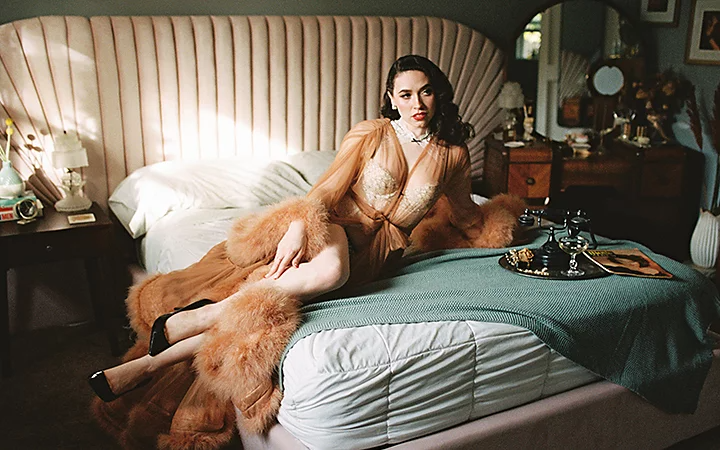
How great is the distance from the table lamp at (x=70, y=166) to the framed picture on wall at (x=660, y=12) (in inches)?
137

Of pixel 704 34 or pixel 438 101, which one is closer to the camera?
pixel 438 101

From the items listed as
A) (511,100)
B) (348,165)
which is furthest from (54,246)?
(511,100)

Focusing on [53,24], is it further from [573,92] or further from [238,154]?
[573,92]

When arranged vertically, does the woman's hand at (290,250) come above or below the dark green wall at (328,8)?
below

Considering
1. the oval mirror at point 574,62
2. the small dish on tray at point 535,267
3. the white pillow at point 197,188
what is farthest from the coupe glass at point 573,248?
the oval mirror at point 574,62

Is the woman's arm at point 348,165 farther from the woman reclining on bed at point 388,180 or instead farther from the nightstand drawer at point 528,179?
the nightstand drawer at point 528,179

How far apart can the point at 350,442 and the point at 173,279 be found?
1004mm

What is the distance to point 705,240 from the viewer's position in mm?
4008

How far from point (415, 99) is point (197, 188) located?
1.32 meters

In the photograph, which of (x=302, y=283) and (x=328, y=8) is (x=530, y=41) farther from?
(x=302, y=283)

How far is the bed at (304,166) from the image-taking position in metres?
1.89

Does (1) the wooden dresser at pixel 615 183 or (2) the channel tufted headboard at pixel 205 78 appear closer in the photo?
(2) the channel tufted headboard at pixel 205 78

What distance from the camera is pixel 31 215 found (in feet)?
10.4

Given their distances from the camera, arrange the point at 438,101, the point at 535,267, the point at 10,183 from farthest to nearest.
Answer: the point at 10,183 < the point at 438,101 < the point at 535,267
